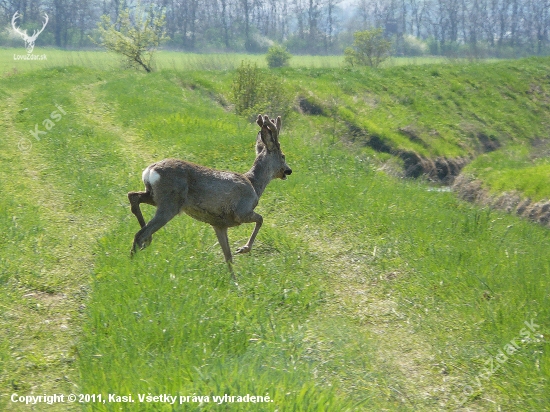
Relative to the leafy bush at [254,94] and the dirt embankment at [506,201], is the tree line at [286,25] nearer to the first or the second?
the leafy bush at [254,94]

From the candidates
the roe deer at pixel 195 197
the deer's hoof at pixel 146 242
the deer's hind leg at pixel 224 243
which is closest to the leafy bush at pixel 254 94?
the roe deer at pixel 195 197

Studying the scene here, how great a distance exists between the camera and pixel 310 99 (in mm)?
30906

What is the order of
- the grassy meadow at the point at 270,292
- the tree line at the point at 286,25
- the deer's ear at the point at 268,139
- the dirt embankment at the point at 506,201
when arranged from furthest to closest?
1. the tree line at the point at 286,25
2. the dirt embankment at the point at 506,201
3. the deer's ear at the point at 268,139
4. the grassy meadow at the point at 270,292

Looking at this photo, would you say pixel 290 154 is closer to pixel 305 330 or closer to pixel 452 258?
pixel 452 258

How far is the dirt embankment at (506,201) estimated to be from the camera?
57.9 feet

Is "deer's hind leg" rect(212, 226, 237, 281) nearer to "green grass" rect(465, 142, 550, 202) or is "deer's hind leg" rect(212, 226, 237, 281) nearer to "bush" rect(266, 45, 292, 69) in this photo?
"green grass" rect(465, 142, 550, 202)

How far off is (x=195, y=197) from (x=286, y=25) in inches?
3630

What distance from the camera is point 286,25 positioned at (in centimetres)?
9750

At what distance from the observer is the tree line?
81.3 m

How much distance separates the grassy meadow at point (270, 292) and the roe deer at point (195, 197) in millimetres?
367

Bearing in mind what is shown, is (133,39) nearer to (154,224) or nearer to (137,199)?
(137,199)

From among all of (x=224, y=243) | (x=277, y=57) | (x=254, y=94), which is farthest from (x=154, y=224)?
(x=277, y=57)

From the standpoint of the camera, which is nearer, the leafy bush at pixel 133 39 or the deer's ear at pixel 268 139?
the deer's ear at pixel 268 139

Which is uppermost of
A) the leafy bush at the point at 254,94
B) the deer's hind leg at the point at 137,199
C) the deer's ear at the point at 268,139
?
the deer's ear at the point at 268,139
